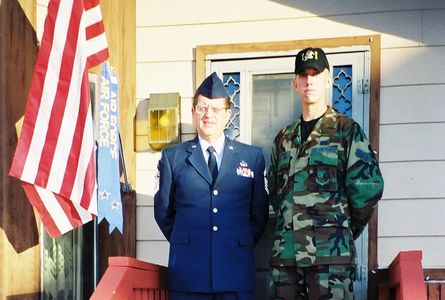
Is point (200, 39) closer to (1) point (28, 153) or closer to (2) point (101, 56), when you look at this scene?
(2) point (101, 56)

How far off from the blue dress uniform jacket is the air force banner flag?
28 cm

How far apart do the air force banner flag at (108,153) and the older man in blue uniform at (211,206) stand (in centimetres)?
28

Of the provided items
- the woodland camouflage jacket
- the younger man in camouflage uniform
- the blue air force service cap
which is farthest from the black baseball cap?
the blue air force service cap

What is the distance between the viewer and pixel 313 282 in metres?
3.15

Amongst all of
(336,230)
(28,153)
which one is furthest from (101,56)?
(336,230)

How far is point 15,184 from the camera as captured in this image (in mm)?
3459

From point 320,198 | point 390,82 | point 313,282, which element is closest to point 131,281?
point 313,282

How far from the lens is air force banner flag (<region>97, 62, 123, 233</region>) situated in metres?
3.65

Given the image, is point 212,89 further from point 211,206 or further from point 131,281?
point 131,281

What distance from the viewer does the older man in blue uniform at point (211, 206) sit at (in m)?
3.36

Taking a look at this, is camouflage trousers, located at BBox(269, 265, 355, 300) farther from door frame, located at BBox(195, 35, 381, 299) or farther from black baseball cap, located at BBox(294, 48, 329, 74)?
black baseball cap, located at BBox(294, 48, 329, 74)

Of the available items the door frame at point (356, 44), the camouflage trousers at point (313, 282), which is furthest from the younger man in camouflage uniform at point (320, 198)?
the door frame at point (356, 44)

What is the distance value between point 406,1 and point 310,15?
18.9 inches

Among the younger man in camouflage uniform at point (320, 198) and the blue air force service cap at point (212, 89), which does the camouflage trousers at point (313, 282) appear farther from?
the blue air force service cap at point (212, 89)
